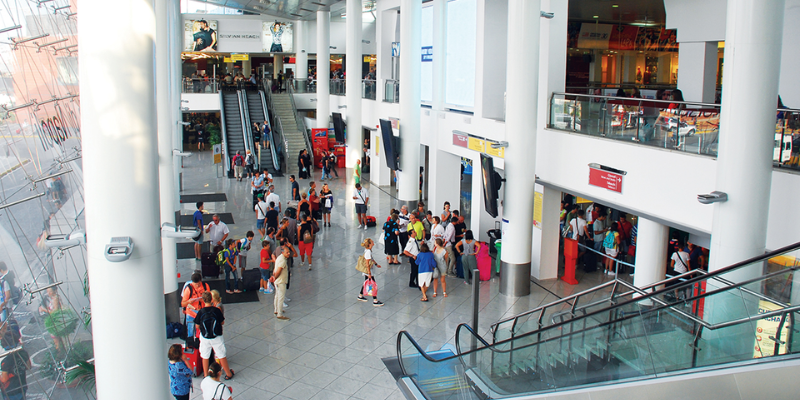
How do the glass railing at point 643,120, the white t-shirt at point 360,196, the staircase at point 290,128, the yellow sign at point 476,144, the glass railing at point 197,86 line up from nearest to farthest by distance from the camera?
1. the glass railing at point 643,120
2. the yellow sign at point 476,144
3. the white t-shirt at point 360,196
4. the staircase at point 290,128
5. the glass railing at point 197,86

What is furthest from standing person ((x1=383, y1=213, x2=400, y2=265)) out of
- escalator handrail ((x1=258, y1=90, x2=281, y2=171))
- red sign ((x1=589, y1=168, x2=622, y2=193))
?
escalator handrail ((x1=258, y1=90, x2=281, y2=171))

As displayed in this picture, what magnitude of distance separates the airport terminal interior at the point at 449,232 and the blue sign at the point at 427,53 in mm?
156

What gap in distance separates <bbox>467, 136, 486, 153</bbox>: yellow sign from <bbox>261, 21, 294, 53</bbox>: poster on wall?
22.9 m

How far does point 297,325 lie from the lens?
1034 cm

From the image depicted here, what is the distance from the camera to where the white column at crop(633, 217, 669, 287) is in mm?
10133

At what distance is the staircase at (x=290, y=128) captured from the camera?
1059 inches

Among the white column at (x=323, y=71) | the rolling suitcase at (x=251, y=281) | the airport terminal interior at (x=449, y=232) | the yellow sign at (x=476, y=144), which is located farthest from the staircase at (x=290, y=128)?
the rolling suitcase at (x=251, y=281)

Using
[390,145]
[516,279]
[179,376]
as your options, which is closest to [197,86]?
[390,145]

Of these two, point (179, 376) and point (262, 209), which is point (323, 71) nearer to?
point (262, 209)

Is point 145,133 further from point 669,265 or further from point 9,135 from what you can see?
point 669,265

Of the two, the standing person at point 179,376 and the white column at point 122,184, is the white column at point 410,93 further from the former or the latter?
the white column at point 122,184

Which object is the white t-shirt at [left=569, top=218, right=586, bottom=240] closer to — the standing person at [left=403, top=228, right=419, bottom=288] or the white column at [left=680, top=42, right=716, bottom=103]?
the white column at [left=680, top=42, right=716, bottom=103]

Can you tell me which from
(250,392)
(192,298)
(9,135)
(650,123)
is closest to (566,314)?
(650,123)

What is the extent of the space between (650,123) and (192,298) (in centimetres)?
716
